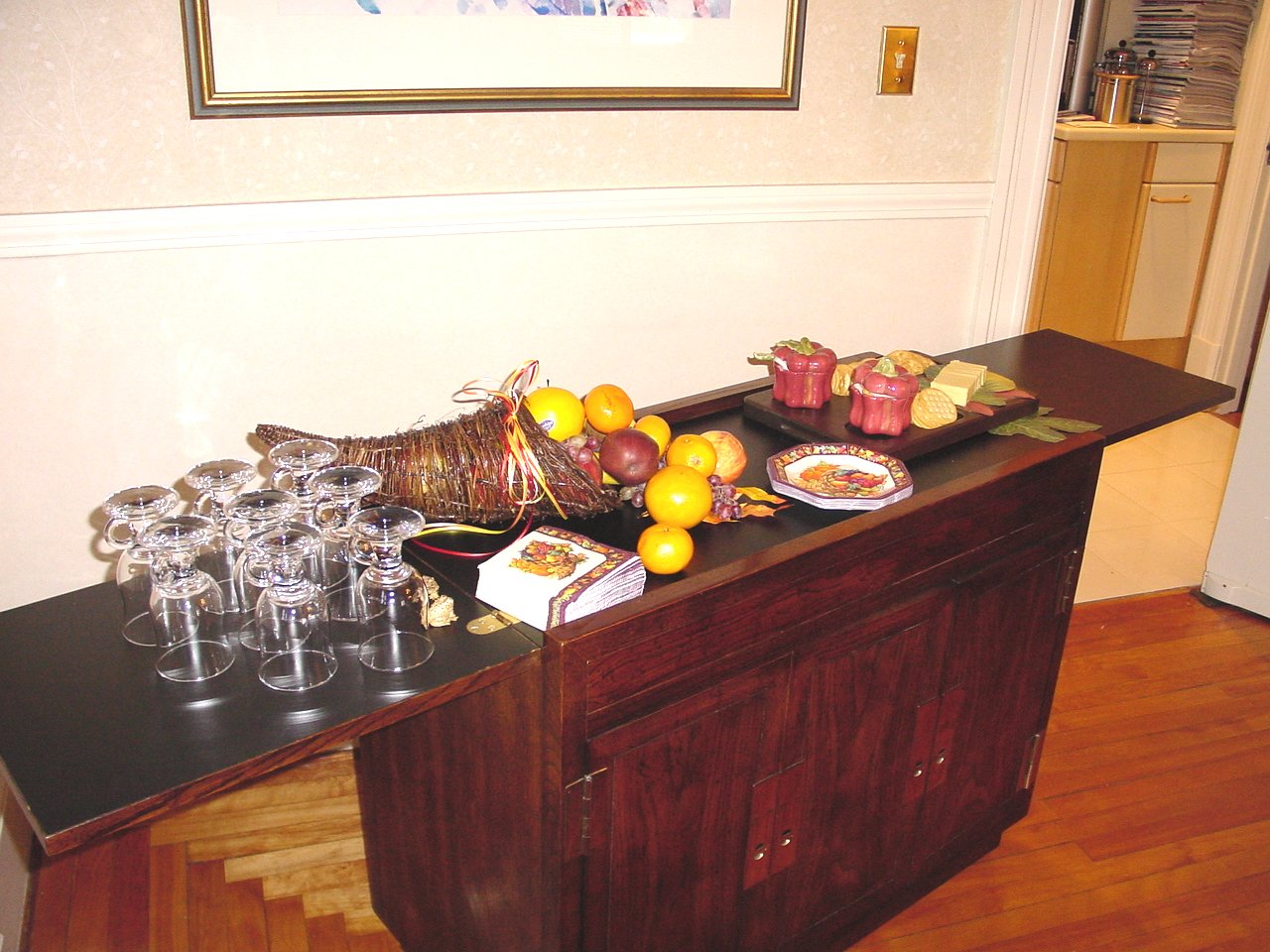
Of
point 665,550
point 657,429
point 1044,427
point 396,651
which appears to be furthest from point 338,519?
point 1044,427

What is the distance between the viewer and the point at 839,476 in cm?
168

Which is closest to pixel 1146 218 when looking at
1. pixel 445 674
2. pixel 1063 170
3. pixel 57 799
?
pixel 1063 170

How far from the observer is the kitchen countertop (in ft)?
13.7

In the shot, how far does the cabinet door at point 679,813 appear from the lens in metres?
1.44

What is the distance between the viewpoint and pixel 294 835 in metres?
2.23

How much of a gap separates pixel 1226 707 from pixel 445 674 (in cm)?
221

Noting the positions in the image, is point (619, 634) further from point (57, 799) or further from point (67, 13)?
point (67, 13)

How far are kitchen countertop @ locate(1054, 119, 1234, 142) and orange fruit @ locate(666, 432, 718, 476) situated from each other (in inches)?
125

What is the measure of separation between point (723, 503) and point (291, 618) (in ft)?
1.98

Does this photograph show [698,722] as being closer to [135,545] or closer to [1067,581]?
[135,545]

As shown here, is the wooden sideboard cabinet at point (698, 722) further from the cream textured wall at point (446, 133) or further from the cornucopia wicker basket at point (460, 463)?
the cream textured wall at point (446, 133)

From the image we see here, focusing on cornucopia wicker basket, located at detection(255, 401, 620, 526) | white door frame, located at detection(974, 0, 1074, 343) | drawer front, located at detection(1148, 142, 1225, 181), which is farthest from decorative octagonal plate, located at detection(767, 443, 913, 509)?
drawer front, located at detection(1148, 142, 1225, 181)

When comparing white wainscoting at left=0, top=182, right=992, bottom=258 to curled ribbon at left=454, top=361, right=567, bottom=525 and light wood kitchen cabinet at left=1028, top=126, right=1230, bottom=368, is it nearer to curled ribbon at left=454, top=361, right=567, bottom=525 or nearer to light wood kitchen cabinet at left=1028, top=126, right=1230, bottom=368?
curled ribbon at left=454, top=361, right=567, bottom=525

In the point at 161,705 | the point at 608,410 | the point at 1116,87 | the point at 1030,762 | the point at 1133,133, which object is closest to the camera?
the point at 161,705
